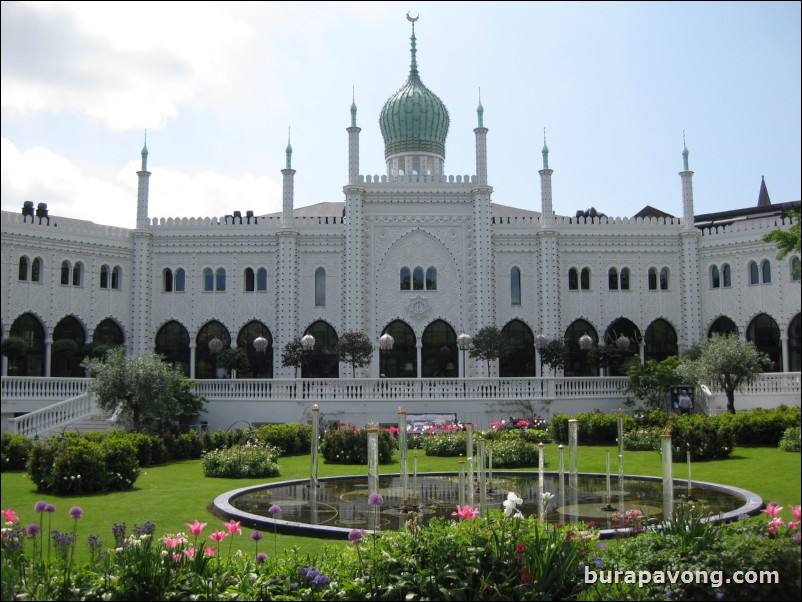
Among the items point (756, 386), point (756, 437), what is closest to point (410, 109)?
point (756, 386)

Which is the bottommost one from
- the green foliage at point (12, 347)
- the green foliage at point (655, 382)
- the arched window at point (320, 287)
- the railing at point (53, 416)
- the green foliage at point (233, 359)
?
the railing at point (53, 416)

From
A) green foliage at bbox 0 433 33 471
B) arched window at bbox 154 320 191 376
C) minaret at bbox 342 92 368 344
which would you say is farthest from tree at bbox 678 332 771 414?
arched window at bbox 154 320 191 376

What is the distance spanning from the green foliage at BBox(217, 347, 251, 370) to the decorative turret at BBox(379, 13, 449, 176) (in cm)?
1452

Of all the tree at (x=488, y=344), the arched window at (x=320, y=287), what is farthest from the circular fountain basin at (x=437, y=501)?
the arched window at (x=320, y=287)

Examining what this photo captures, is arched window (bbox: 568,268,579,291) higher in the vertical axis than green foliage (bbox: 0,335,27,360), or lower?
higher

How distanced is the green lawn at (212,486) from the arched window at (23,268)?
20.5m

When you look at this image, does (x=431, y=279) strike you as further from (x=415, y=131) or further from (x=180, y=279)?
(x=180, y=279)

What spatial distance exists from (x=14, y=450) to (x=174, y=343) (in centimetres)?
2267

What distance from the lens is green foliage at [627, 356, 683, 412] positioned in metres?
32.5

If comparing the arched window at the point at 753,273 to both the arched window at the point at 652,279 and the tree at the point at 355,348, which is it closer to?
the arched window at the point at 652,279

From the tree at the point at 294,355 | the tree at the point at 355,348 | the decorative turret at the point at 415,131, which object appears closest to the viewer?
the tree at the point at 355,348

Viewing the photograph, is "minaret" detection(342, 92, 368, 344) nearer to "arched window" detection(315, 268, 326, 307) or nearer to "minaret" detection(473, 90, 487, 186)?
"arched window" detection(315, 268, 326, 307)

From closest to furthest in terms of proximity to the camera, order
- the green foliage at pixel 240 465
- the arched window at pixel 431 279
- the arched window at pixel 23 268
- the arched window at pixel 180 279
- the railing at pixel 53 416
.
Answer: the green foliage at pixel 240 465 < the railing at pixel 53 416 < the arched window at pixel 23 268 < the arched window at pixel 431 279 < the arched window at pixel 180 279

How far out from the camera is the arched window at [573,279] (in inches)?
1784
